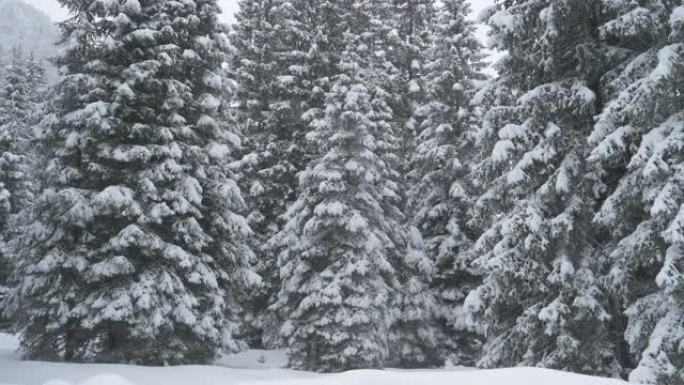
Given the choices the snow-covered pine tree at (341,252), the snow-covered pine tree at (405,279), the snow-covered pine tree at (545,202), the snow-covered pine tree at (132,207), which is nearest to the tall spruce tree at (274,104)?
the snow-covered pine tree at (341,252)

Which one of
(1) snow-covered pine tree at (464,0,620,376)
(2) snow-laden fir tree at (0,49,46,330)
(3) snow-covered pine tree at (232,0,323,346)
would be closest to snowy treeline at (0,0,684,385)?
(1) snow-covered pine tree at (464,0,620,376)

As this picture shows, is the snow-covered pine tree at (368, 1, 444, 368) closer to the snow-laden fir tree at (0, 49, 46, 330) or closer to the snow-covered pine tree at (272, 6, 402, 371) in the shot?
the snow-covered pine tree at (272, 6, 402, 371)

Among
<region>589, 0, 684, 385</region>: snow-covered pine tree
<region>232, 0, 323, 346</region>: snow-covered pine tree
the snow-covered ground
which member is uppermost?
<region>232, 0, 323, 346</region>: snow-covered pine tree

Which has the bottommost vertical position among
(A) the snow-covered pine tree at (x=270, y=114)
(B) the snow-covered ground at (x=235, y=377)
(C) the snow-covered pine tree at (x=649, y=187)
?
(B) the snow-covered ground at (x=235, y=377)

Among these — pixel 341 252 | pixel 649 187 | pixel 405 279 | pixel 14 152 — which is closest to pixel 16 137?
pixel 14 152

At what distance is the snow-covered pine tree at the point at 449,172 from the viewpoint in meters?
22.2

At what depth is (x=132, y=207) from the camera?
1441 centimetres

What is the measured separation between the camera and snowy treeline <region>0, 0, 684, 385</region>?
11.6 meters

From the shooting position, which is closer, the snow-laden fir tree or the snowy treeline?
the snowy treeline

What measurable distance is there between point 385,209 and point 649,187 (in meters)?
12.0

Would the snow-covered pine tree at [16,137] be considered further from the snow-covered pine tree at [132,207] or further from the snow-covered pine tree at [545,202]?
the snow-covered pine tree at [545,202]

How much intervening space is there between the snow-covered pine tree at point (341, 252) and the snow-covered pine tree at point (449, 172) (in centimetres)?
230

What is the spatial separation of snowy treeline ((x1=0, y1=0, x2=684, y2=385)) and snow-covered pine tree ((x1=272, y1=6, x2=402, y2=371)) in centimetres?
9

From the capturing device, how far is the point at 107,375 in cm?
678
